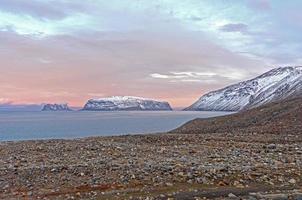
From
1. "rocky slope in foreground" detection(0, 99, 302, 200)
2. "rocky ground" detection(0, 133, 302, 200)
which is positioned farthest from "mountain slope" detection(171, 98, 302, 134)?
"rocky ground" detection(0, 133, 302, 200)

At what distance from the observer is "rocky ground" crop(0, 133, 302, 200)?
55.9 feet

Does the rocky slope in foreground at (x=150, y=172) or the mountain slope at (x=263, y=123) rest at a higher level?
the mountain slope at (x=263, y=123)

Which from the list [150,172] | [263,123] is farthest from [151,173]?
[263,123]

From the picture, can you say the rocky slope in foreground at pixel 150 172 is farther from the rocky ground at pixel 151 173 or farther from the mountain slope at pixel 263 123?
the mountain slope at pixel 263 123

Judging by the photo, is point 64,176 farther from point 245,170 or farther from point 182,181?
point 245,170

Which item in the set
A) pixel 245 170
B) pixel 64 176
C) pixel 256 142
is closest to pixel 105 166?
pixel 64 176

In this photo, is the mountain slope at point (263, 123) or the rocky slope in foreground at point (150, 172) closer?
the rocky slope in foreground at point (150, 172)

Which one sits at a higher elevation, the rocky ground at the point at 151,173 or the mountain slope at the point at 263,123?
the mountain slope at the point at 263,123

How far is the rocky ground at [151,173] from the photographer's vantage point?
55.9 feet

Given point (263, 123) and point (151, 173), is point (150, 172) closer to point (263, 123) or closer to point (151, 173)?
point (151, 173)

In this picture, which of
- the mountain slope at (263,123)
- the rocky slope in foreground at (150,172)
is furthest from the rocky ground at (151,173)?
the mountain slope at (263,123)

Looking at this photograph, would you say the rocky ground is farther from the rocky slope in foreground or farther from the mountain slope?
the mountain slope

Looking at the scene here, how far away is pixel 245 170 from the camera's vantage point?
19.7 meters

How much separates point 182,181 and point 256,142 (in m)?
15.5
